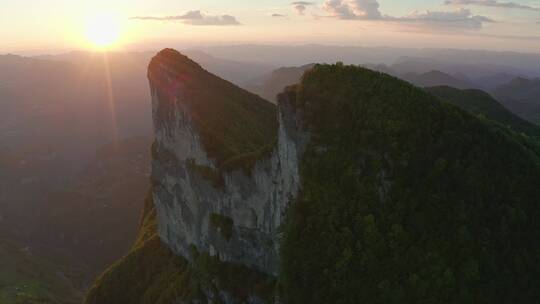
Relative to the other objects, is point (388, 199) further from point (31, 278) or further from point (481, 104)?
point (31, 278)

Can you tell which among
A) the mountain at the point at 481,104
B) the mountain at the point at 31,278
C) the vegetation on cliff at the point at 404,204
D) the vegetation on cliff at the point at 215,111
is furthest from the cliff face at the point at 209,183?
the mountain at the point at 481,104

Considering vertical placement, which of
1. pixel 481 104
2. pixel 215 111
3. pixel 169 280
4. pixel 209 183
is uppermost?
pixel 215 111

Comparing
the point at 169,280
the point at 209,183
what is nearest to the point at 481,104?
the point at 169,280

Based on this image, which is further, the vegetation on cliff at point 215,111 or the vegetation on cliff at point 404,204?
the vegetation on cliff at point 215,111

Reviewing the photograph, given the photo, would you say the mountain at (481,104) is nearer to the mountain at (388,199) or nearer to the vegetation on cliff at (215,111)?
the vegetation on cliff at (215,111)

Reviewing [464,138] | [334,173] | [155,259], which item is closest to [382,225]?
[334,173]
